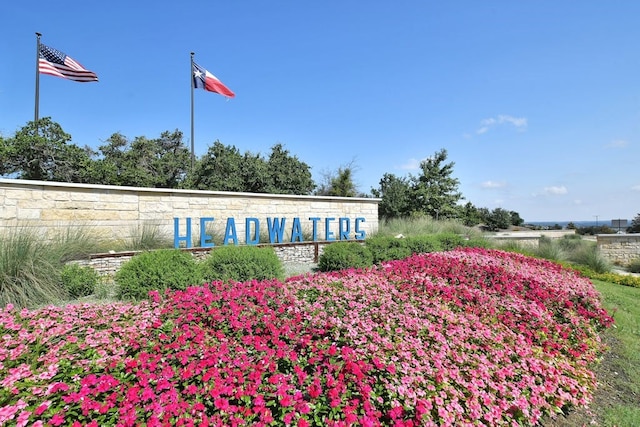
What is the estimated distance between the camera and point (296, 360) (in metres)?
2.44

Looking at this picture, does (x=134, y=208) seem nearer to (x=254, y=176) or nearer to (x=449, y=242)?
(x=254, y=176)

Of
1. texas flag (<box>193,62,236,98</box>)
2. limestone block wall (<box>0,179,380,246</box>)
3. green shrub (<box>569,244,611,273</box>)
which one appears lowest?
green shrub (<box>569,244,611,273</box>)

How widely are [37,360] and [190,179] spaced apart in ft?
40.1

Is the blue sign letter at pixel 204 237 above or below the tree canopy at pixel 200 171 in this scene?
below

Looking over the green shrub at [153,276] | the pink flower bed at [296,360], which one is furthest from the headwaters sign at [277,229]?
the pink flower bed at [296,360]

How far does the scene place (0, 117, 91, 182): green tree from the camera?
10227 millimetres

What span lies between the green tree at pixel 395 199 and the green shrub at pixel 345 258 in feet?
41.0

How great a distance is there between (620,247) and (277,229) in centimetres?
1301

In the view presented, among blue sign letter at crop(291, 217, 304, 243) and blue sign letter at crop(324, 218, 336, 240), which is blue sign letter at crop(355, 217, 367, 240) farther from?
blue sign letter at crop(291, 217, 304, 243)

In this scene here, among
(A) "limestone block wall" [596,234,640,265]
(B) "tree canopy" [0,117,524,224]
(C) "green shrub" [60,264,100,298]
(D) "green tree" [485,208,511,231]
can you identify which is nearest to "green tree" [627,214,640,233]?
(B) "tree canopy" [0,117,524,224]

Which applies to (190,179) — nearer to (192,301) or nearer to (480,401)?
(192,301)

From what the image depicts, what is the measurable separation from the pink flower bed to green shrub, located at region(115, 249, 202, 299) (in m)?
0.54

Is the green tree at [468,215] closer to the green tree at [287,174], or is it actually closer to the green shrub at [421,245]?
the green tree at [287,174]

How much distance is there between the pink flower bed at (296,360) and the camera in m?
1.92
